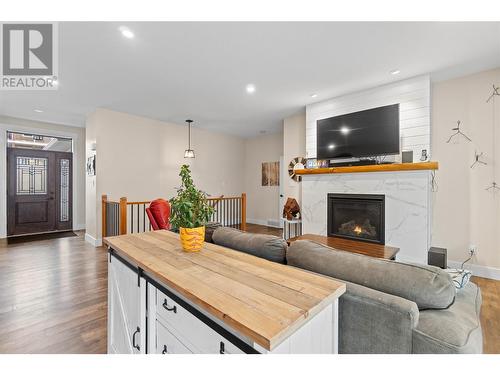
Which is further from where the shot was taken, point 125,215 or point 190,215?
point 125,215

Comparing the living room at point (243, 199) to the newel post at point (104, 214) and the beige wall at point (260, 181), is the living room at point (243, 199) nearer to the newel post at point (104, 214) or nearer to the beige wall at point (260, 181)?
the newel post at point (104, 214)

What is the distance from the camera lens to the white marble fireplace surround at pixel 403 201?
3.24 m

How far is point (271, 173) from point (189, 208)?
228 inches

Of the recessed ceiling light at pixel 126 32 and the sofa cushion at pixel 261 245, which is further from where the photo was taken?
the recessed ceiling light at pixel 126 32

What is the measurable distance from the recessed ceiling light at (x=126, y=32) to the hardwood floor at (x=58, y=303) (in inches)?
107

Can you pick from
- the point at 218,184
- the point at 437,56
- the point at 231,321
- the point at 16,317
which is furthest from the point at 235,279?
the point at 218,184

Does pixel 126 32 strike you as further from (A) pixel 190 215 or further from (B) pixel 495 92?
(B) pixel 495 92

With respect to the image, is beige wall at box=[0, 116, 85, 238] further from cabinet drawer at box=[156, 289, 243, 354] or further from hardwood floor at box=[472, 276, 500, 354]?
hardwood floor at box=[472, 276, 500, 354]

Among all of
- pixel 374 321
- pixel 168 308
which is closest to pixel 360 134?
pixel 374 321

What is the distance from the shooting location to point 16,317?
2.19 m

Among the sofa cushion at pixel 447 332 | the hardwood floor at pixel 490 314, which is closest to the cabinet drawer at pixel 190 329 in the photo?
the sofa cushion at pixel 447 332

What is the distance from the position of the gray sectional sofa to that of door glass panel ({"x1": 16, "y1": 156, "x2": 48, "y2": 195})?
704 cm

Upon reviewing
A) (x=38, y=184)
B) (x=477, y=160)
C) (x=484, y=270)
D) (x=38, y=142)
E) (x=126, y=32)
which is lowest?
(x=484, y=270)

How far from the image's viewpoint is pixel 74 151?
616cm
